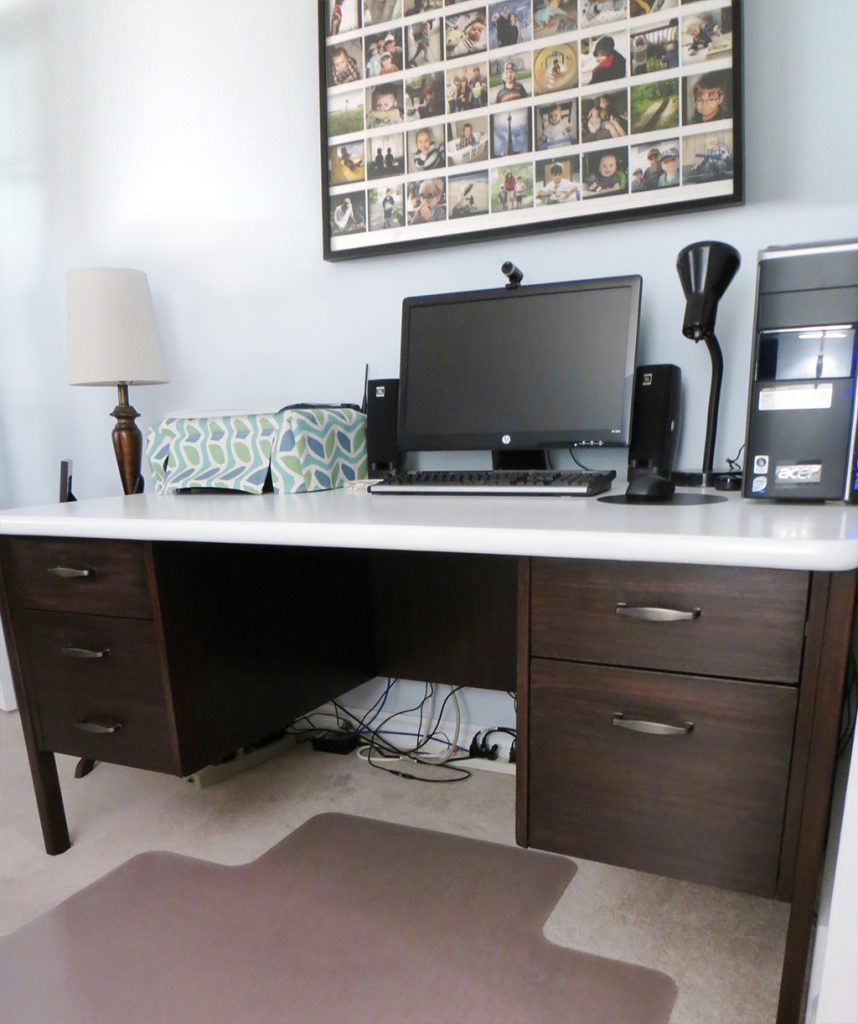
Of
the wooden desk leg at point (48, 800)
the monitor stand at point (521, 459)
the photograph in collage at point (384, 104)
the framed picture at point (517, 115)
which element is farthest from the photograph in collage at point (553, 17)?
the wooden desk leg at point (48, 800)

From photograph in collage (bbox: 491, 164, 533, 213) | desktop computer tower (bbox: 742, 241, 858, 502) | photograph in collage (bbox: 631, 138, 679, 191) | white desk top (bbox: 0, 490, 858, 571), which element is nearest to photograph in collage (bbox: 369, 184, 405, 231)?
photograph in collage (bbox: 491, 164, 533, 213)

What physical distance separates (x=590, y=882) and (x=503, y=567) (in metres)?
0.67

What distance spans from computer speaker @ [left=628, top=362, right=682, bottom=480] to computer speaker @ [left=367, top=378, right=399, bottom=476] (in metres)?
0.57

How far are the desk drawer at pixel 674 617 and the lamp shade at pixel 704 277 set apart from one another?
644mm

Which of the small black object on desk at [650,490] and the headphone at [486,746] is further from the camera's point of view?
the headphone at [486,746]

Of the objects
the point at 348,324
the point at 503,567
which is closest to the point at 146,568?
the point at 503,567

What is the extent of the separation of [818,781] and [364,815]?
101 centimetres

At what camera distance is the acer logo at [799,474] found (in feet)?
3.26

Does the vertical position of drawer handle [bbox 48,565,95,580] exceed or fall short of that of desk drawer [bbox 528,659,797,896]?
it exceeds it

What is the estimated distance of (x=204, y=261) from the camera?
1.92 meters

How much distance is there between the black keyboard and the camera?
47.1 inches

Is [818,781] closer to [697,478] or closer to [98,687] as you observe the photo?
[697,478]

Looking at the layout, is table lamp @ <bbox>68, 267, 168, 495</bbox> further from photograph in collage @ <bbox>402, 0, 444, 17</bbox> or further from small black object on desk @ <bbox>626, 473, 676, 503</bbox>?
small black object on desk @ <bbox>626, 473, 676, 503</bbox>

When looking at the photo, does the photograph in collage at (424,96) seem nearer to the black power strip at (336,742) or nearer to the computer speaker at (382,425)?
the computer speaker at (382,425)
